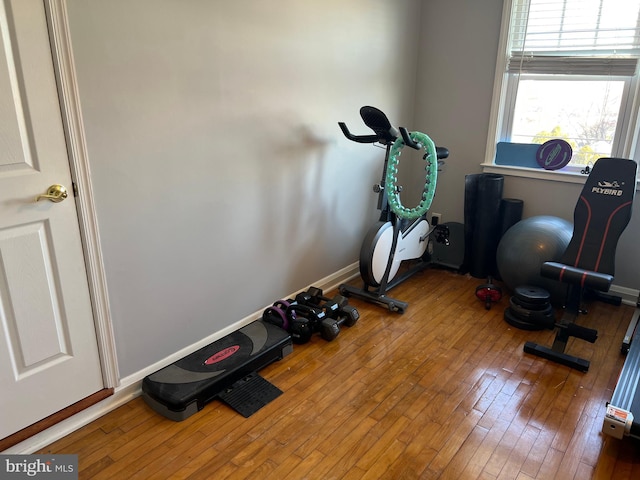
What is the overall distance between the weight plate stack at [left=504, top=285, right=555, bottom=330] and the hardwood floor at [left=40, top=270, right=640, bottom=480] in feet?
0.29

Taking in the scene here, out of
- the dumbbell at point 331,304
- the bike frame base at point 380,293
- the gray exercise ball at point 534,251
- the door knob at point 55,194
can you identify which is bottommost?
the bike frame base at point 380,293

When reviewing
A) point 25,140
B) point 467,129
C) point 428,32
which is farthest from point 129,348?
point 428,32

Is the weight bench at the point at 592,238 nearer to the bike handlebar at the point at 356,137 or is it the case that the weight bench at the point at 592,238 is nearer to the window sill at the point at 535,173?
the window sill at the point at 535,173

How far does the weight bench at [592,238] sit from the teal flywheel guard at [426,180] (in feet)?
2.68

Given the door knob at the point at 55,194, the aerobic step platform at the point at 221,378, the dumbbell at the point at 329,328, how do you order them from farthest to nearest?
1. the dumbbell at the point at 329,328
2. the aerobic step platform at the point at 221,378
3. the door knob at the point at 55,194

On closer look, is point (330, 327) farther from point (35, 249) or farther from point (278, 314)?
point (35, 249)

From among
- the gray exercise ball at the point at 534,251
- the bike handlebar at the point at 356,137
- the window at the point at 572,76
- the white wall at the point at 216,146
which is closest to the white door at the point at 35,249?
the white wall at the point at 216,146

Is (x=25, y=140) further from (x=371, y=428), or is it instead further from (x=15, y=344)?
(x=371, y=428)

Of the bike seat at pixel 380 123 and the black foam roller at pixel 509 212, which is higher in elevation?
the bike seat at pixel 380 123

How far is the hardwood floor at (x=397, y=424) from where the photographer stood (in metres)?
1.86

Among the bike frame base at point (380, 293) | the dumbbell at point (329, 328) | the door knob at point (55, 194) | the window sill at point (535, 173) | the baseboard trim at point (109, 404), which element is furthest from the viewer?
the window sill at point (535, 173)

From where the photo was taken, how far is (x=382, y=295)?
3287 mm

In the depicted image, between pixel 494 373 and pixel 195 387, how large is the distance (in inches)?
62.0

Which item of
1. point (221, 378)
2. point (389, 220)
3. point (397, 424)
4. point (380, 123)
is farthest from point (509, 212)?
point (221, 378)
